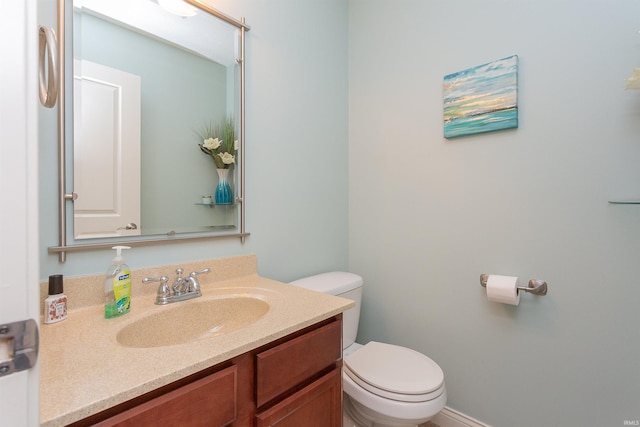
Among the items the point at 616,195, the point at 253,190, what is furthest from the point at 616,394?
the point at 253,190

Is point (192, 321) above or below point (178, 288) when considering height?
below

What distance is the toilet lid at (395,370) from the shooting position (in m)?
1.15

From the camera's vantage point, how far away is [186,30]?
3.97 feet

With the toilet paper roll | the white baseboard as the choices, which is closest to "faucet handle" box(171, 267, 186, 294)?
the toilet paper roll

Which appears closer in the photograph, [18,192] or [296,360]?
[18,192]

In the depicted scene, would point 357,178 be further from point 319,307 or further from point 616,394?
point 616,394

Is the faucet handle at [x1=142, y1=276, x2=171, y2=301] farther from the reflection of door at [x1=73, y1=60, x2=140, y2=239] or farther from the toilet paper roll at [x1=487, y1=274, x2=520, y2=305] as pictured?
the toilet paper roll at [x1=487, y1=274, x2=520, y2=305]

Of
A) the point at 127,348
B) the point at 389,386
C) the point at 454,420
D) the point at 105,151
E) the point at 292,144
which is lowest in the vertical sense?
the point at 454,420

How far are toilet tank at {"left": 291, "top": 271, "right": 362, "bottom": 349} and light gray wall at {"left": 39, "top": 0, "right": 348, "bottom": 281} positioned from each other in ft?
0.40

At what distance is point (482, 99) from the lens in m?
1.39

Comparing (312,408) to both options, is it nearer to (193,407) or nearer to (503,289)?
(193,407)

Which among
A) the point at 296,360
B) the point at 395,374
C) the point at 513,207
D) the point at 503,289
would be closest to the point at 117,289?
the point at 296,360

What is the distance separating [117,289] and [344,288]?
0.98 meters

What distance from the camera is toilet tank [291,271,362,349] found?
4.81 feet
